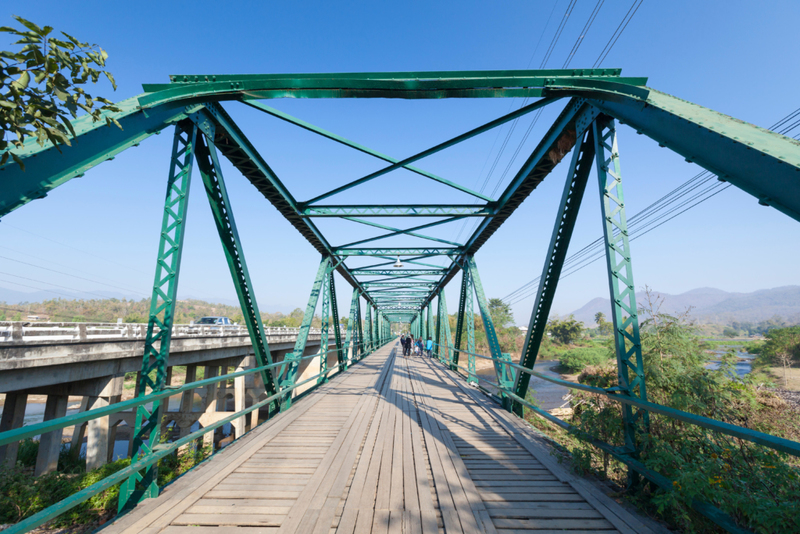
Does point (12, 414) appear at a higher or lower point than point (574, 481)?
lower

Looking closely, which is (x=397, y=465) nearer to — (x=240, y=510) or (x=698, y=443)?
(x=240, y=510)

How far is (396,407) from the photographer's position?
725 cm

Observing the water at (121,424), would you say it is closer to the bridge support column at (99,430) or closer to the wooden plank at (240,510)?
the bridge support column at (99,430)

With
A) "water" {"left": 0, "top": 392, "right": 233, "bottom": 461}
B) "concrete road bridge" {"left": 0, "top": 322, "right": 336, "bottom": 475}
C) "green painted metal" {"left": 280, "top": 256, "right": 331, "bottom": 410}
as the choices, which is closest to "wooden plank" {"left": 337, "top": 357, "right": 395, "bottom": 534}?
"green painted metal" {"left": 280, "top": 256, "right": 331, "bottom": 410}

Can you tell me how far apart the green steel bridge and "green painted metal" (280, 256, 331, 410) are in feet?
0.42

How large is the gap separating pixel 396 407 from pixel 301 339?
125 inches

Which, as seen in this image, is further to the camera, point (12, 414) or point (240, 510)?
point (12, 414)

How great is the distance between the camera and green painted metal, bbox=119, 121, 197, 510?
3123 mm

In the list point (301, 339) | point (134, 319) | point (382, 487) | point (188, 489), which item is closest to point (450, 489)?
point (382, 487)

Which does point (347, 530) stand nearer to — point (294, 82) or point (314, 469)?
point (314, 469)

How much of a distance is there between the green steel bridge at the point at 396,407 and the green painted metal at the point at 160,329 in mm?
19

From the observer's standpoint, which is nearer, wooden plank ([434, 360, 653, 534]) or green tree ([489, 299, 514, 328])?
wooden plank ([434, 360, 653, 534])

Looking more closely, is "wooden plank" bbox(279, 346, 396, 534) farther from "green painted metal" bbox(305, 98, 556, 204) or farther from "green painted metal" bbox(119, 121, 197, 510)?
"green painted metal" bbox(305, 98, 556, 204)

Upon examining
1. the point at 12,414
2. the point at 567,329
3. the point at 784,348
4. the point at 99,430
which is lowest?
the point at 99,430
